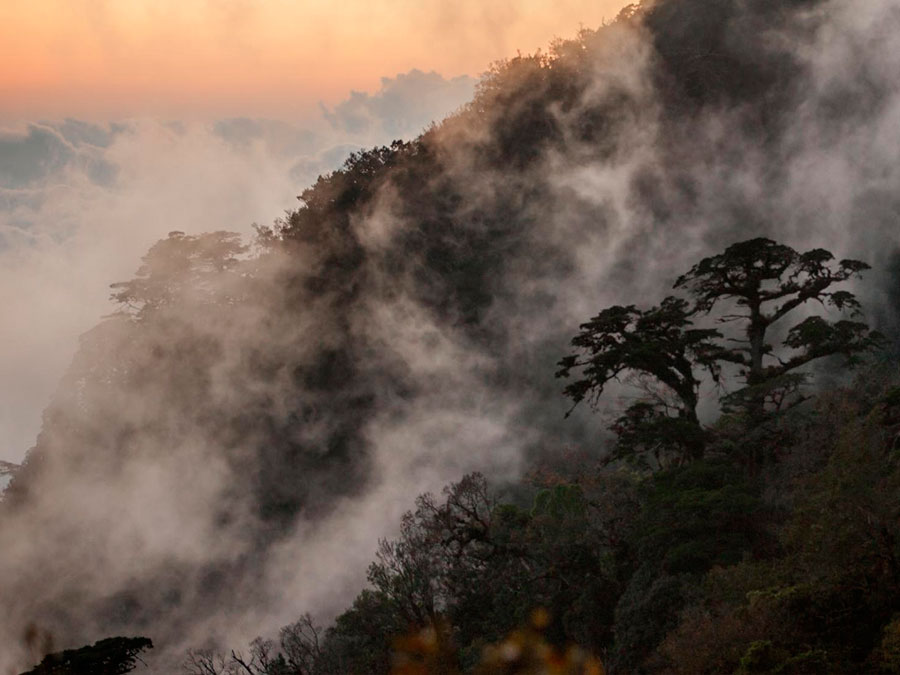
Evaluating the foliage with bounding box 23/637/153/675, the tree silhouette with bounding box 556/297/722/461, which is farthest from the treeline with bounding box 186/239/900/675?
the foliage with bounding box 23/637/153/675

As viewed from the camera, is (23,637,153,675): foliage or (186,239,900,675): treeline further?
(23,637,153,675): foliage

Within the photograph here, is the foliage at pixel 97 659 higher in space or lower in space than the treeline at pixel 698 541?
higher

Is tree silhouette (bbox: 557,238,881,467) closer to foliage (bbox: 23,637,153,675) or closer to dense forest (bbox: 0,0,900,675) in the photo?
dense forest (bbox: 0,0,900,675)

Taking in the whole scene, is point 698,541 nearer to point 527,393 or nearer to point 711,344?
point 711,344

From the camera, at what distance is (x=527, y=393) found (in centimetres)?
5791

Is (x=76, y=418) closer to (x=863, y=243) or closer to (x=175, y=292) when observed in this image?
(x=175, y=292)

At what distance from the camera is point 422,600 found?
33.8 meters

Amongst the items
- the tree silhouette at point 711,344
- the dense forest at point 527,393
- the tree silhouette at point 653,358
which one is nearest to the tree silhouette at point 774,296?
the tree silhouette at point 711,344

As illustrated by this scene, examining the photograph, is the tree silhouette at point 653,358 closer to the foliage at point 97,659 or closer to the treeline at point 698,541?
the treeline at point 698,541

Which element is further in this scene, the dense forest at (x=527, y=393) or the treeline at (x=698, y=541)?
the dense forest at (x=527, y=393)

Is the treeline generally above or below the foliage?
below

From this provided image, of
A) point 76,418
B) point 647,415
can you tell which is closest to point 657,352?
point 647,415

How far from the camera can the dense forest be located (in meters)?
25.9

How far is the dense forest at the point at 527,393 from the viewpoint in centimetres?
2591
